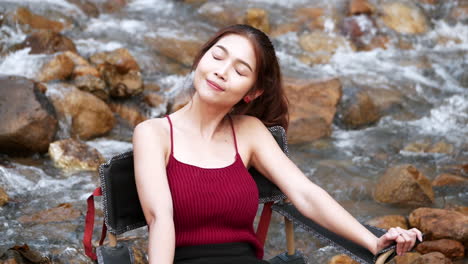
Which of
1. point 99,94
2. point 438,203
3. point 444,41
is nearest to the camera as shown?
point 438,203

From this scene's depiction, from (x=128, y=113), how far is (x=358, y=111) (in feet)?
10.3

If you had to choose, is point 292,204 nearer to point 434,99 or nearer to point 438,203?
point 438,203

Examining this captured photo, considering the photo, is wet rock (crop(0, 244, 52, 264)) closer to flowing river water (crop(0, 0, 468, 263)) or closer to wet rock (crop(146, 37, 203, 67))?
flowing river water (crop(0, 0, 468, 263))

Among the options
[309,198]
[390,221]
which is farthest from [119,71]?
[309,198]

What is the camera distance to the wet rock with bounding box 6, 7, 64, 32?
27.3 feet

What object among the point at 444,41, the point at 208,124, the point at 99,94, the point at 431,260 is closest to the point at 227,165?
the point at 208,124

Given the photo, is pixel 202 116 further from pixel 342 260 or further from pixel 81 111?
pixel 81 111

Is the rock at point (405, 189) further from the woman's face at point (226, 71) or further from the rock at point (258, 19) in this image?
the rock at point (258, 19)

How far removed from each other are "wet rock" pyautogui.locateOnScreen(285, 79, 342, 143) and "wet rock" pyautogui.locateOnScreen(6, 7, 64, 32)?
375 centimetres

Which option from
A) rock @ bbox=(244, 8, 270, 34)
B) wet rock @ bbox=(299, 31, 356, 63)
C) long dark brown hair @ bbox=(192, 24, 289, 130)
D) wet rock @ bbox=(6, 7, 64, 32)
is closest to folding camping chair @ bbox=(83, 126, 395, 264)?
long dark brown hair @ bbox=(192, 24, 289, 130)

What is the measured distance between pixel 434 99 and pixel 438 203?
3959 mm

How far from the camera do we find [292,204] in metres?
2.83

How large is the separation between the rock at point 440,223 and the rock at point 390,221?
0.24ft

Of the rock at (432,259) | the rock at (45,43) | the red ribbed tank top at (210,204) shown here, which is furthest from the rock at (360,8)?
the red ribbed tank top at (210,204)
